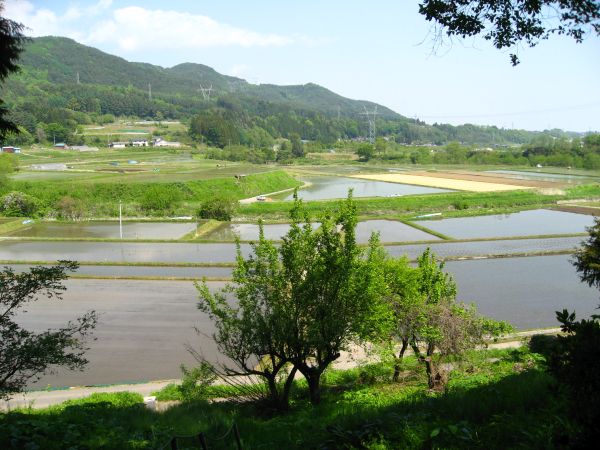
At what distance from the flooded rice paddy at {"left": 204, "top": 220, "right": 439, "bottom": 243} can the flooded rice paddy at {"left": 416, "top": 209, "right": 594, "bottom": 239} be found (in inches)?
77.5

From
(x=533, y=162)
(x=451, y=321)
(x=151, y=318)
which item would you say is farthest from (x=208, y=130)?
(x=451, y=321)

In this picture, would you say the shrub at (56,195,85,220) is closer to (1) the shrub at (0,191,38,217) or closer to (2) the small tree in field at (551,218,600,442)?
(1) the shrub at (0,191,38,217)

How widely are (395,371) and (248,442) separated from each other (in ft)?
22.8

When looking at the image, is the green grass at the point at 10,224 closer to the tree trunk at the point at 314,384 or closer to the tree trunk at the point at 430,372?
the tree trunk at the point at 314,384

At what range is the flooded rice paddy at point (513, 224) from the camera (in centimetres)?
3503

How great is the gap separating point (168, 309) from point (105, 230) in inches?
741

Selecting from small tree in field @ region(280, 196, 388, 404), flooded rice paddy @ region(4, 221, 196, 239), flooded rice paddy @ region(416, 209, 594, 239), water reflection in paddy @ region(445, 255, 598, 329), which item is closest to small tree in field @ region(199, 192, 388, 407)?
small tree in field @ region(280, 196, 388, 404)

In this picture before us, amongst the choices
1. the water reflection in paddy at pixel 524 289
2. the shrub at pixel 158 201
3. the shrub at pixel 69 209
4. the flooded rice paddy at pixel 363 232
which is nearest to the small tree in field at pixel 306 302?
the water reflection in paddy at pixel 524 289

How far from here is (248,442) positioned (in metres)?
5.84

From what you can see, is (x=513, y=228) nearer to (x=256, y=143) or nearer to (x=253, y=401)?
(x=253, y=401)

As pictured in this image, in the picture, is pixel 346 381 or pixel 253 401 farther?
pixel 346 381

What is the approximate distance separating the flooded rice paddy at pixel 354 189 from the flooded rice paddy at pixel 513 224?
12.9m

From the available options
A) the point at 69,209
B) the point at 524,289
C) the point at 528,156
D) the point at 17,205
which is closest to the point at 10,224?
the point at 69,209

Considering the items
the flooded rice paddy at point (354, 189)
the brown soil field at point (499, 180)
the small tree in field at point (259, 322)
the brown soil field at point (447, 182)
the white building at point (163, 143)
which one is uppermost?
the white building at point (163, 143)
